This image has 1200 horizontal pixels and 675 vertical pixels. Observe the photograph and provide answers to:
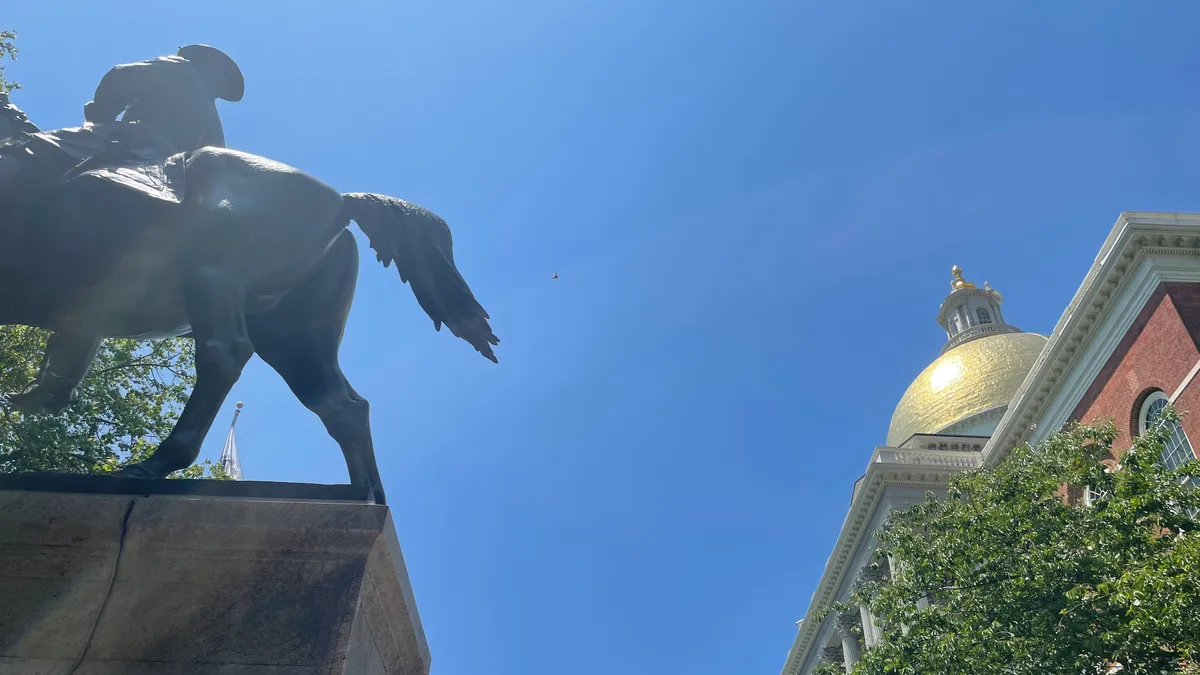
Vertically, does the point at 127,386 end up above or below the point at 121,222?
above

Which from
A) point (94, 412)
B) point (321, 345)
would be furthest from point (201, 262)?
point (94, 412)

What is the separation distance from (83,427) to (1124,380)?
27002 mm

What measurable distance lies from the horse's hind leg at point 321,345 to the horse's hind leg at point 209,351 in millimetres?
288

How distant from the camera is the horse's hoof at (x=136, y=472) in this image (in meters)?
4.04

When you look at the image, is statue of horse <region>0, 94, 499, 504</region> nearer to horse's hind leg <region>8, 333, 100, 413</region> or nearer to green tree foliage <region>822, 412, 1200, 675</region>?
horse's hind leg <region>8, 333, 100, 413</region>

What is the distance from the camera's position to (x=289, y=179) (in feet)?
17.2

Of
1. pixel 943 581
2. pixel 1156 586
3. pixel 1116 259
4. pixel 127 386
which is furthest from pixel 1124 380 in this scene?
pixel 127 386

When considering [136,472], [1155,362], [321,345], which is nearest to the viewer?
[136,472]

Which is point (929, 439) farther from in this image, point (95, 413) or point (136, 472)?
point (136, 472)

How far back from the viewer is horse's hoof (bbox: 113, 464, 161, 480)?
4043 millimetres

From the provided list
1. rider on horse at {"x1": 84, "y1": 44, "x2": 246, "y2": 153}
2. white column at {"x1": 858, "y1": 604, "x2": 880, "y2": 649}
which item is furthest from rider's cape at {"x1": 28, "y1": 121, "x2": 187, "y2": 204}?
white column at {"x1": 858, "y1": 604, "x2": 880, "y2": 649}

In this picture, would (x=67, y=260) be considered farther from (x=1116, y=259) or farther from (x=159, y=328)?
(x=1116, y=259)

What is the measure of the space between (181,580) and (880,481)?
120 ft

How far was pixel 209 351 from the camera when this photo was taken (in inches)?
180
